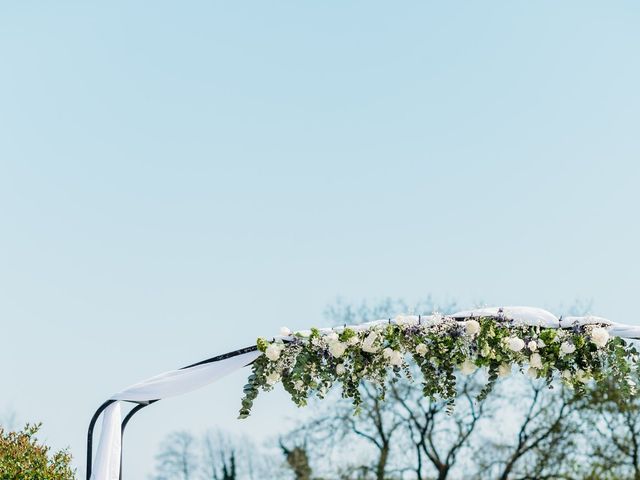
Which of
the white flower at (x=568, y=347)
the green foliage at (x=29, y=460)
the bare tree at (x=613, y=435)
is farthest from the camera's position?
the bare tree at (x=613, y=435)

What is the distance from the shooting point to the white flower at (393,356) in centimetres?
650

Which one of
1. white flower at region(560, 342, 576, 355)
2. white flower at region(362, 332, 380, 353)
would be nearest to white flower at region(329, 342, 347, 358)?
white flower at region(362, 332, 380, 353)

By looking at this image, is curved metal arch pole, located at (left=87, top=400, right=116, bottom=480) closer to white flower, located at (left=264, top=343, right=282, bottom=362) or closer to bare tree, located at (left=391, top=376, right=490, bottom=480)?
white flower, located at (left=264, top=343, right=282, bottom=362)

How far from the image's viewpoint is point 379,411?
58.2 ft

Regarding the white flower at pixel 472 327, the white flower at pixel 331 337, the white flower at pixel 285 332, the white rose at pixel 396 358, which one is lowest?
the white rose at pixel 396 358

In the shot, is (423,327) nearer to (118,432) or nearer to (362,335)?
A: (362,335)

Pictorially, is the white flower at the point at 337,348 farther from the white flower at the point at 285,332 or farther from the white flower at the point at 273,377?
the white flower at the point at 273,377

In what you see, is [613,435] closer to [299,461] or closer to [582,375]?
[299,461]

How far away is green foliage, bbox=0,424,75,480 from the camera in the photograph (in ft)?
26.6

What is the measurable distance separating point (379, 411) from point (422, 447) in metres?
1.19

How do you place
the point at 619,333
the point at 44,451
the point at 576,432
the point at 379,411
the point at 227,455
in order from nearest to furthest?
the point at 619,333 → the point at 44,451 → the point at 576,432 → the point at 379,411 → the point at 227,455

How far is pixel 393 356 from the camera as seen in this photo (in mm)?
6520

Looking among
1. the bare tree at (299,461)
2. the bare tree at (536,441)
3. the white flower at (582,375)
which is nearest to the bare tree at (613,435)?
the bare tree at (536,441)

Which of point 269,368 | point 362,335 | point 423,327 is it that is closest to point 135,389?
point 269,368
